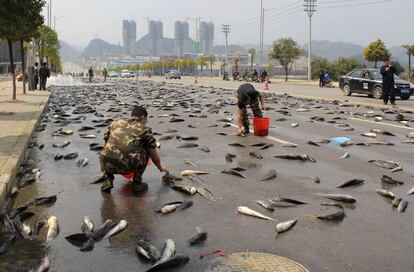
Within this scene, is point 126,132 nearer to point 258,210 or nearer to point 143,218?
point 143,218

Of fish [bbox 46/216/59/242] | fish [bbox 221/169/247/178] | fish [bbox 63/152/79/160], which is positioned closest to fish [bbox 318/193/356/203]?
fish [bbox 221/169/247/178]

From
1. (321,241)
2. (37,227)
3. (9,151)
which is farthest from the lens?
(9,151)

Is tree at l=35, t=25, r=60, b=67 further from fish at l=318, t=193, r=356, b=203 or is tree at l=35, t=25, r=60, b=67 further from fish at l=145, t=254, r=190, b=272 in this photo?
Answer: fish at l=145, t=254, r=190, b=272

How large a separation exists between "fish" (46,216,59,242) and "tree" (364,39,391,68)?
54.9 meters

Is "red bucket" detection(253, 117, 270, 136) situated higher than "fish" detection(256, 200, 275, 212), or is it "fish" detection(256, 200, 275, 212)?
"red bucket" detection(253, 117, 270, 136)

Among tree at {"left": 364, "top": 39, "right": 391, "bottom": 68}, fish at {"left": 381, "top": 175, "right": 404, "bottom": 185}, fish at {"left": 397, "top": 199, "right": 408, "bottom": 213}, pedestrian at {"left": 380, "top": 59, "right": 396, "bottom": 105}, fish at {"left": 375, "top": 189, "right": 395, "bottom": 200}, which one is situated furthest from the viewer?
tree at {"left": 364, "top": 39, "right": 391, "bottom": 68}

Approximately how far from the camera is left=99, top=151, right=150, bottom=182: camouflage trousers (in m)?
7.59

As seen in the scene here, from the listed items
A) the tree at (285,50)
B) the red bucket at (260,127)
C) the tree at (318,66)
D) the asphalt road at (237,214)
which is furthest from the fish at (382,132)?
the tree at (318,66)

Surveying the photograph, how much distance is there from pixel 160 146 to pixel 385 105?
16123 mm

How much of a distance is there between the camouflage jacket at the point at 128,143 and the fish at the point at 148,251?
2359 millimetres

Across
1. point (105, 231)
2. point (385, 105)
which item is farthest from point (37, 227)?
point (385, 105)

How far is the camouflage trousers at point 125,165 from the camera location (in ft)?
24.9

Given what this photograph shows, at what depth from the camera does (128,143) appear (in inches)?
297

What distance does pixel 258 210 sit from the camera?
6.73 metres
